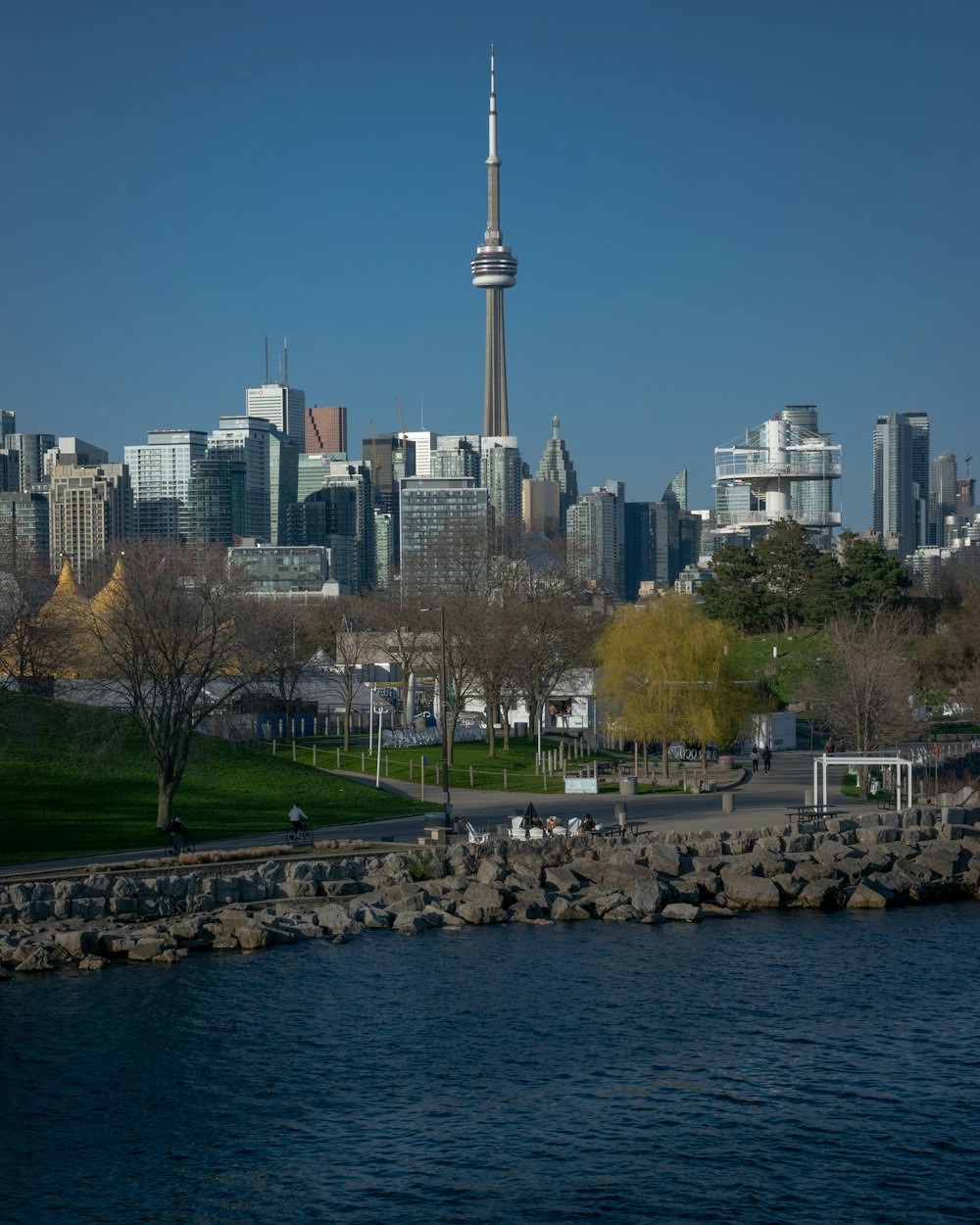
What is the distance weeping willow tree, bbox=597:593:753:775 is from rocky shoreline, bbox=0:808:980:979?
14.7 metres

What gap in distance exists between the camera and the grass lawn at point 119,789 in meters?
37.7

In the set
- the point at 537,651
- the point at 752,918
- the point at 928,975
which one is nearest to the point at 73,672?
the point at 537,651

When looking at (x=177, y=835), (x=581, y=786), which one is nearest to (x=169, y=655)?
(x=177, y=835)

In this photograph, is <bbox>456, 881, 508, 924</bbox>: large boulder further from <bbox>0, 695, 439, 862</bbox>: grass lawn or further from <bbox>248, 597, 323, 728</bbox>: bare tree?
<bbox>248, 597, 323, 728</bbox>: bare tree

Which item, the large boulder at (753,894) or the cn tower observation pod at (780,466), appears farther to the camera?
the cn tower observation pod at (780,466)

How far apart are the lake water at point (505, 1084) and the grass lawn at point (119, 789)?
967cm

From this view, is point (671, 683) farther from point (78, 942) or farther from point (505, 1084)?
point (505, 1084)

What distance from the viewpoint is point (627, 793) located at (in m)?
48.3

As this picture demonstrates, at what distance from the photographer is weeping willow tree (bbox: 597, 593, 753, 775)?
5431 centimetres

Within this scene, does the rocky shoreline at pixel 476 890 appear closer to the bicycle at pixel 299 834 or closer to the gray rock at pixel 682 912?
the gray rock at pixel 682 912

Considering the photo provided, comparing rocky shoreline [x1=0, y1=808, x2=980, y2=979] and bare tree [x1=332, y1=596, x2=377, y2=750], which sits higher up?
bare tree [x1=332, y1=596, x2=377, y2=750]

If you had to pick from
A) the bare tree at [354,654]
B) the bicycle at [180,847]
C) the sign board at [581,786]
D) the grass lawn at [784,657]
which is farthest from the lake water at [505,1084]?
the grass lawn at [784,657]

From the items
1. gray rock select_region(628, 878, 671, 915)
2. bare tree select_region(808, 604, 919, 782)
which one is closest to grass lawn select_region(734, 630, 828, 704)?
bare tree select_region(808, 604, 919, 782)

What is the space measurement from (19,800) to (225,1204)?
23.4 m
